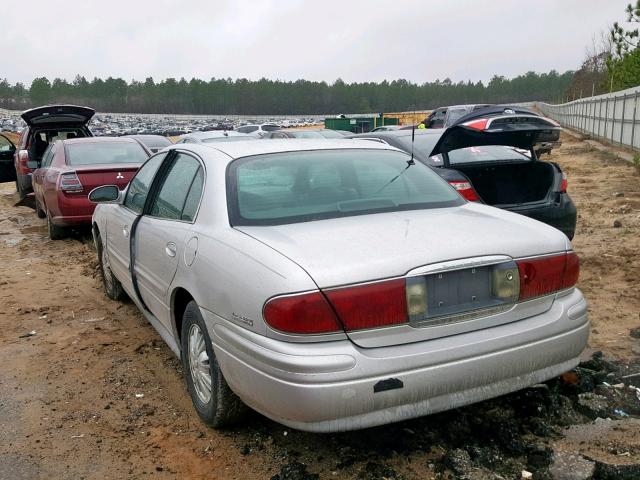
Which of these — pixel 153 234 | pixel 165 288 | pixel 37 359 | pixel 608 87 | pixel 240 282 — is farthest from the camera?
pixel 608 87

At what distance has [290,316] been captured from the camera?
2486 mm

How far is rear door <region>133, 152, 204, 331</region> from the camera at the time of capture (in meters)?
3.54

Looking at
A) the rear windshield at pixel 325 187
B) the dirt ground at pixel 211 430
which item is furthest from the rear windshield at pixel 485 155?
the rear windshield at pixel 325 187

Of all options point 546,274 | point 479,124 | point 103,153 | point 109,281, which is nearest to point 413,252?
point 546,274

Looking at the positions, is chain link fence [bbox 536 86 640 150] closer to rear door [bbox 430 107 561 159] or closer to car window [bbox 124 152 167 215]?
rear door [bbox 430 107 561 159]

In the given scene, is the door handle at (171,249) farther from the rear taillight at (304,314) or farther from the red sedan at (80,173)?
the red sedan at (80,173)

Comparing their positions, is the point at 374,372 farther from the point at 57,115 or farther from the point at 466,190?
the point at 57,115

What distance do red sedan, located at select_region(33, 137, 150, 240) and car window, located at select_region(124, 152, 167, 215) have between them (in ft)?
11.1

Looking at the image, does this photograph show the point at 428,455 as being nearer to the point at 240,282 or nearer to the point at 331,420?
the point at 331,420

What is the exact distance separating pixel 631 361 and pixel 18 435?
3808 millimetres

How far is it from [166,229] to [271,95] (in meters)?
138

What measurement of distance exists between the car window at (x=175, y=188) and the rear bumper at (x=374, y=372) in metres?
1.14

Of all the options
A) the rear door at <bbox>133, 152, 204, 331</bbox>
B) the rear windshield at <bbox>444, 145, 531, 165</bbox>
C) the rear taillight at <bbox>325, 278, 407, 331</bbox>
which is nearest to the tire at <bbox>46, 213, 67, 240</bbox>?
the rear door at <bbox>133, 152, 204, 331</bbox>

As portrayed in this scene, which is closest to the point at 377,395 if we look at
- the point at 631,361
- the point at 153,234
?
the point at 153,234
